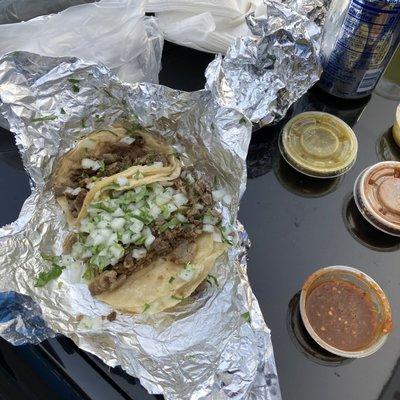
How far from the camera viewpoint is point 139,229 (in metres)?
1.27

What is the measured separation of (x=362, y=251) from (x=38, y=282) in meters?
0.87

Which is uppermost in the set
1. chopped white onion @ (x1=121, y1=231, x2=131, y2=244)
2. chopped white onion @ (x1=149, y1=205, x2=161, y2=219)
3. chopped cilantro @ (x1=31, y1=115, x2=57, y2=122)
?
chopped cilantro @ (x1=31, y1=115, x2=57, y2=122)

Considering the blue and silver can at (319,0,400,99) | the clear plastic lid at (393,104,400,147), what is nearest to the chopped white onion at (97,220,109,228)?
the blue and silver can at (319,0,400,99)

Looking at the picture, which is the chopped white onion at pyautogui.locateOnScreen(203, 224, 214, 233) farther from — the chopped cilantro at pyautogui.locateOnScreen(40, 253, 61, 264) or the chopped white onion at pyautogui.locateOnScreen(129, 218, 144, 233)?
A: the chopped cilantro at pyautogui.locateOnScreen(40, 253, 61, 264)

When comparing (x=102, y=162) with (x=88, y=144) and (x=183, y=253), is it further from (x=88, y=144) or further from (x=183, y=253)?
(x=183, y=253)

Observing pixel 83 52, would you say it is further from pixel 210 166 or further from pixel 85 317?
pixel 85 317

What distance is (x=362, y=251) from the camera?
4.78ft

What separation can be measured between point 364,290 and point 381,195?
294 millimetres

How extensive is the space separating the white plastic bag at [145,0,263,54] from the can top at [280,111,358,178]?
0.34m

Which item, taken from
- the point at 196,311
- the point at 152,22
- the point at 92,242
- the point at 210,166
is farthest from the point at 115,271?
the point at 152,22

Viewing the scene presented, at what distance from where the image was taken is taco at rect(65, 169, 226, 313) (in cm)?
126

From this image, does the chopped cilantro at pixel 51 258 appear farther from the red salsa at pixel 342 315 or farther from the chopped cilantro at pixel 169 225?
the red salsa at pixel 342 315

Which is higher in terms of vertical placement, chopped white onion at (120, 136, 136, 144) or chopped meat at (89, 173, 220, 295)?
chopped white onion at (120, 136, 136, 144)

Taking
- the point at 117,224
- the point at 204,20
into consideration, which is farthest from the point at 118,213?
the point at 204,20
